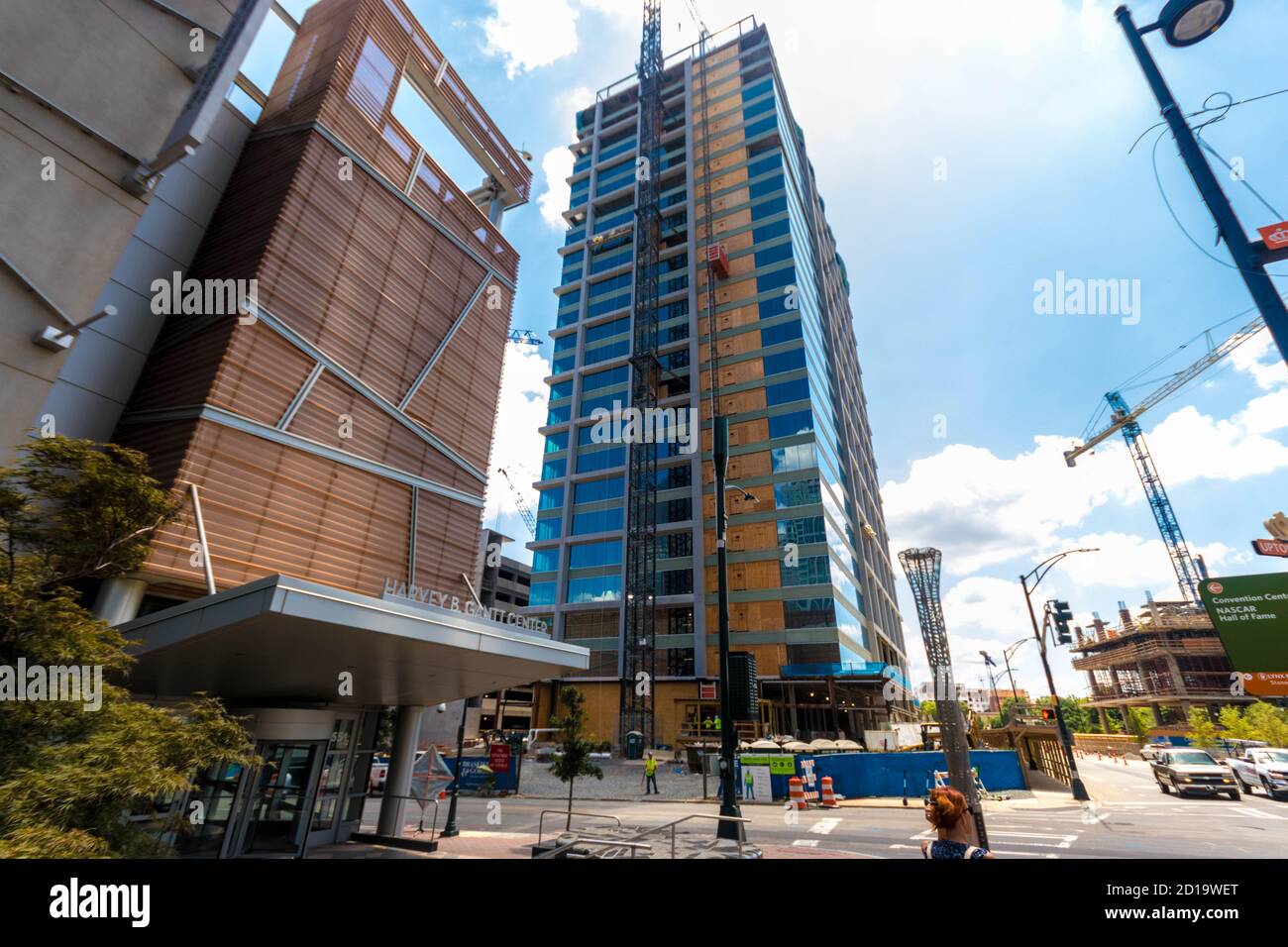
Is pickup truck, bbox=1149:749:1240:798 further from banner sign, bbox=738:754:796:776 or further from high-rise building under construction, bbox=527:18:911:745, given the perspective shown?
high-rise building under construction, bbox=527:18:911:745

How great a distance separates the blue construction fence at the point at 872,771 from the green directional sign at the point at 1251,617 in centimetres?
1493

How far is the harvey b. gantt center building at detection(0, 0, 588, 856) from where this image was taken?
450 inches

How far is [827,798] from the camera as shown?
22.9 m

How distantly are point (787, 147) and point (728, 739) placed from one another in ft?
247

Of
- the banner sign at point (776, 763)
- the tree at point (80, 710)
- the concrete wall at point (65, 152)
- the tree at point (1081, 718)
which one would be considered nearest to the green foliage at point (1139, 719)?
the tree at point (1081, 718)

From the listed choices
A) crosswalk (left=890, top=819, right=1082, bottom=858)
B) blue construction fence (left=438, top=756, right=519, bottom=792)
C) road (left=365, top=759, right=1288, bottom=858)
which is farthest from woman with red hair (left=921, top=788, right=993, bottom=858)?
blue construction fence (left=438, top=756, right=519, bottom=792)

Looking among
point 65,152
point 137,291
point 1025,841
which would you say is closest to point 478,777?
point 1025,841

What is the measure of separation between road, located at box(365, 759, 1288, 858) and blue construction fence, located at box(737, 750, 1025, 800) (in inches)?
69.7

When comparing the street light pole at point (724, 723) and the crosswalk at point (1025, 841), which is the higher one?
the street light pole at point (724, 723)

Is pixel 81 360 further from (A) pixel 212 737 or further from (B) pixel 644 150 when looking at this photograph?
(B) pixel 644 150

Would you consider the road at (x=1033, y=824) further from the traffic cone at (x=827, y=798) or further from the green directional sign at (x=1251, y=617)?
the green directional sign at (x=1251, y=617)

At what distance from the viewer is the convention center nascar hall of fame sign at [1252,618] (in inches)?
463
